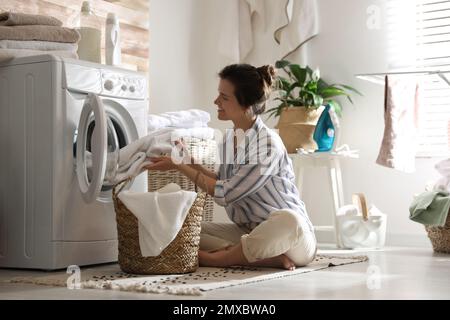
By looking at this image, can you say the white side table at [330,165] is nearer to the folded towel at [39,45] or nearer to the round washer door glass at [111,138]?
the round washer door glass at [111,138]

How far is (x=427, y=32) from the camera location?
3.97 m

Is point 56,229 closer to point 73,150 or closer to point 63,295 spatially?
point 73,150

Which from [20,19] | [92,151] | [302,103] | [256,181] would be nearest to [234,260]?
[256,181]

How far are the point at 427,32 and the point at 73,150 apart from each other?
2.14 metres

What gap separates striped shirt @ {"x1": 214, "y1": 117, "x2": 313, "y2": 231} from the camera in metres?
2.62

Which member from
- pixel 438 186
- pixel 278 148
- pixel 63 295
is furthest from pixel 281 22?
pixel 63 295

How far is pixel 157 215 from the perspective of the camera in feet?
7.82

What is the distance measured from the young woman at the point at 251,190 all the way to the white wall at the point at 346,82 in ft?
4.49

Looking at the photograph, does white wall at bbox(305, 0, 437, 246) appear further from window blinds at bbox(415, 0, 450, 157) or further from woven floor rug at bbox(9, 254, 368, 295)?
woven floor rug at bbox(9, 254, 368, 295)

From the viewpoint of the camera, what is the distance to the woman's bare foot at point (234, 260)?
8.57ft

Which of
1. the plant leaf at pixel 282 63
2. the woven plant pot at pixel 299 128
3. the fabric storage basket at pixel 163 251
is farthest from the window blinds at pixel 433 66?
the fabric storage basket at pixel 163 251

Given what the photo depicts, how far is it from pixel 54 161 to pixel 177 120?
3.28 ft

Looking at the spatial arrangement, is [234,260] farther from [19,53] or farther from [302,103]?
[302,103]
